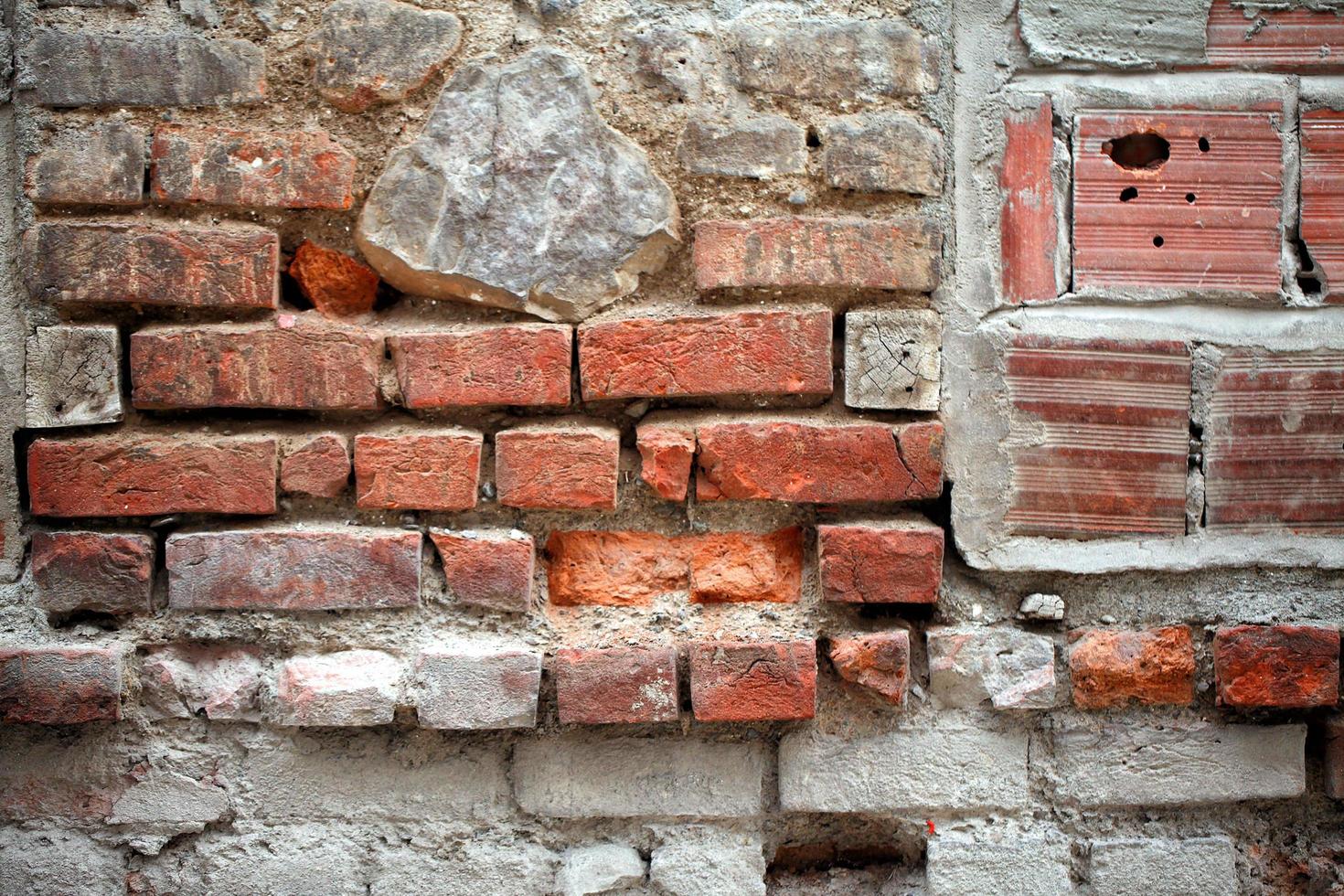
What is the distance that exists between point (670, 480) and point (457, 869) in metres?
0.54

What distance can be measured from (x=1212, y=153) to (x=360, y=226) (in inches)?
41.4

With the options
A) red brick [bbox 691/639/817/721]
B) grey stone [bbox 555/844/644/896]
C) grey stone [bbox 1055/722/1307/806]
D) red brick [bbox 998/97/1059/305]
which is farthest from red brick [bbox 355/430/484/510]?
grey stone [bbox 1055/722/1307/806]

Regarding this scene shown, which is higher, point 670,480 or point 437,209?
point 437,209

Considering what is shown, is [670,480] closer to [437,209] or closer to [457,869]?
[437,209]

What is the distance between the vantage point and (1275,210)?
1.22 meters

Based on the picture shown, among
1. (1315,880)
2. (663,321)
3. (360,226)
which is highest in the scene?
(360,226)

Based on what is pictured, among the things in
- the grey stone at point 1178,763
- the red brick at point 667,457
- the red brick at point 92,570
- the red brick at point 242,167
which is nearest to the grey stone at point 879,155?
the red brick at point 667,457

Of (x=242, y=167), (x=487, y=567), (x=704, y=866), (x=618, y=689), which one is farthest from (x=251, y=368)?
(x=704, y=866)

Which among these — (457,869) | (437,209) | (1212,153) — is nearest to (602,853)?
(457,869)

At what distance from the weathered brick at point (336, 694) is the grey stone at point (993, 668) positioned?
65 cm

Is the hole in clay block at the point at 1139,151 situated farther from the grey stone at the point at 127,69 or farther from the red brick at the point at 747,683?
the grey stone at the point at 127,69

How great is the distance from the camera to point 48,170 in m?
1.15

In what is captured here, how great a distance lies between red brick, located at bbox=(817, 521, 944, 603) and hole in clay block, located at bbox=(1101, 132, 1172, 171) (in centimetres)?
53

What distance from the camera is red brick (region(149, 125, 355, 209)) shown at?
115 cm
